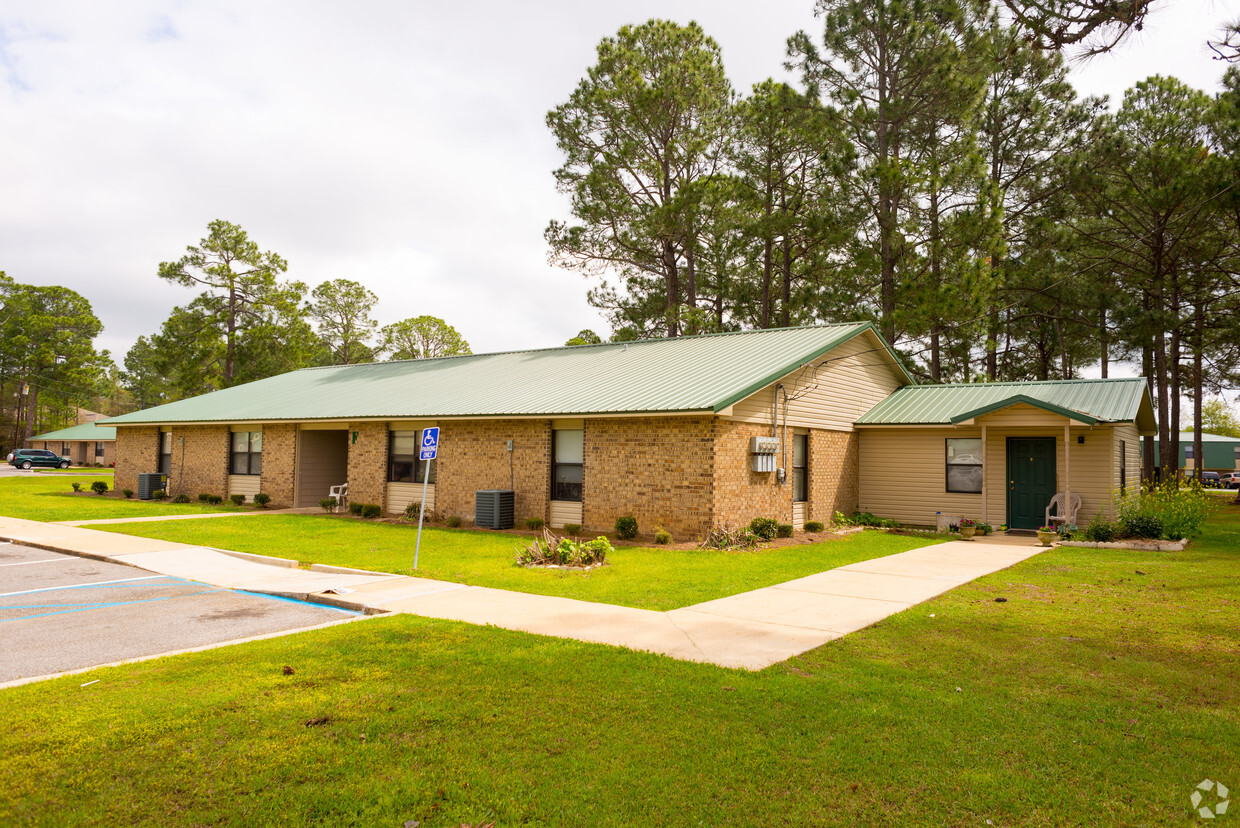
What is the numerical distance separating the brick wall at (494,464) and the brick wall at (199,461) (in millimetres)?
9947

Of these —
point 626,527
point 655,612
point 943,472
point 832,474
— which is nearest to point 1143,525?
point 943,472

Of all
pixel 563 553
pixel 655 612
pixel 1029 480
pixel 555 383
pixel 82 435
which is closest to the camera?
pixel 655 612

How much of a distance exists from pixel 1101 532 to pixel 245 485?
2342 centimetres

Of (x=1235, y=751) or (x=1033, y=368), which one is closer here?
(x=1235, y=751)

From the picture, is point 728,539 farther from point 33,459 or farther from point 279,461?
point 33,459

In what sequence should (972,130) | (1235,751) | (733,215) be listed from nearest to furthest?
(1235,751)
(972,130)
(733,215)

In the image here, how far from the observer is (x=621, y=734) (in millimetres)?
4590

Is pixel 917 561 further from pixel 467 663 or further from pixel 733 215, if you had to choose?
pixel 733 215

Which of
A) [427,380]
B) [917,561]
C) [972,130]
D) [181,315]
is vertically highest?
[972,130]

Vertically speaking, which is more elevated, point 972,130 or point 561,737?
point 972,130

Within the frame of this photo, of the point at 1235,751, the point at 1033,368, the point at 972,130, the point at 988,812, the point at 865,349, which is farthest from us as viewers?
the point at 1033,368

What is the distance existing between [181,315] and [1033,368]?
155 ft

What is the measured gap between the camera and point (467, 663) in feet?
20.0

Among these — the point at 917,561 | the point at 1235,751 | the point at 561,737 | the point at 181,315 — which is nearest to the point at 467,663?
the point at 561,737
